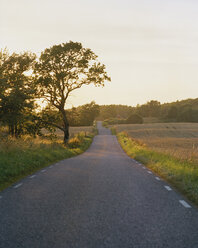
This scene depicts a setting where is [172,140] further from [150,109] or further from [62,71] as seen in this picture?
[150,109]

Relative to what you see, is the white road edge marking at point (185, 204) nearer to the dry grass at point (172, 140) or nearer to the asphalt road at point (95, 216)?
the asphalt road at point (95, 216)

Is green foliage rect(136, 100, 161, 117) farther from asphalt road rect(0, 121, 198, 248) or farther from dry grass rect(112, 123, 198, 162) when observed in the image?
asphalt road rect(0, 121, 198, 248)

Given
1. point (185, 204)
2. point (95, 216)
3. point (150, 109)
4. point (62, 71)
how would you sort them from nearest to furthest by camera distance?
point (95, 216), point (185, 204), point (62, 71), point (150, 109)

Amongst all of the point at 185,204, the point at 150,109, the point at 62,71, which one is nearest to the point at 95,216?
the point at 185,204

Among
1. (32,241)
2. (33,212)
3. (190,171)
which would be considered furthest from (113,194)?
(190,171)

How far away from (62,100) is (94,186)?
23697 mm

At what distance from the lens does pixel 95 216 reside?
5832mm

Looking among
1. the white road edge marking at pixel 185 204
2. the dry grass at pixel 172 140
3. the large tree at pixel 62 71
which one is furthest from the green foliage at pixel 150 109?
the white road edge marking at pixel 185 204

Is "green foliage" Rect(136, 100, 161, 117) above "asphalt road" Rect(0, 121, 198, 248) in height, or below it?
above

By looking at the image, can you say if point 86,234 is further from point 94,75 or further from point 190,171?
point 94,75

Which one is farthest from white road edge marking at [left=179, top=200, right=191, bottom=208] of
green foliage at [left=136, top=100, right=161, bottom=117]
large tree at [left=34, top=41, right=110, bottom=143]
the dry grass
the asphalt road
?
green foliage at [left=136, top=100, right=161, bottom=117]

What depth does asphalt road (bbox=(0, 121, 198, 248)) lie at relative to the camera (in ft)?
15.0

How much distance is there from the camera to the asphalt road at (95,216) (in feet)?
15.0

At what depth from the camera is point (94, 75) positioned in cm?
3194
